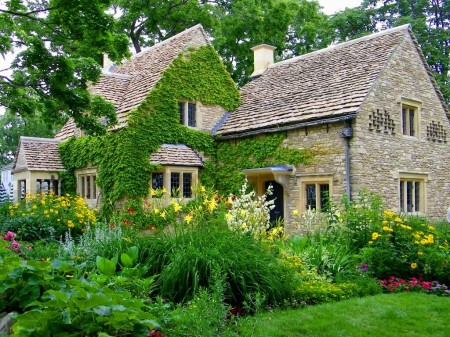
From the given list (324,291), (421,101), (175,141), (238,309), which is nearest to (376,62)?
(421,101)

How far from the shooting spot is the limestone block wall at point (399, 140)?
14.3m

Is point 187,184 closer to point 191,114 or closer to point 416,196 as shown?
point 191,114

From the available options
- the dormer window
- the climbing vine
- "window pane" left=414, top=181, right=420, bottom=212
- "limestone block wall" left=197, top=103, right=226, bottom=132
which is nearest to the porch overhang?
the climbing vine

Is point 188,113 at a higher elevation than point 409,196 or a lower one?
higher

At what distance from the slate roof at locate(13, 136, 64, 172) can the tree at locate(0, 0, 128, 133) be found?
688 cm

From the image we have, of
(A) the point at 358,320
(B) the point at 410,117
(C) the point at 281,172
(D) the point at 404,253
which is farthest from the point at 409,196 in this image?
(A) the point at 358,320

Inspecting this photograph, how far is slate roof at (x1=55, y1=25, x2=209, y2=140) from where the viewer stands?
675 inches

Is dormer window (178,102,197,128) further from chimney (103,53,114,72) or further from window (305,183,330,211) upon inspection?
chimney (103,53,114,72)

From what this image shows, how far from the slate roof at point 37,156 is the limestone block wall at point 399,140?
12.2m

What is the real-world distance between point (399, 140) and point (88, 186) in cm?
1190

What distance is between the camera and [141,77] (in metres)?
18.9

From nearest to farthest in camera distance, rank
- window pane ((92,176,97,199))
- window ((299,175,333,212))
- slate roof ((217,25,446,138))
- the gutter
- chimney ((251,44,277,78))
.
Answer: the gutter
window ((299,175,333,212))
slate roof ((217,25,446,138))
window pane ((92,176,97,199))
chimney ((251,44,277,78))

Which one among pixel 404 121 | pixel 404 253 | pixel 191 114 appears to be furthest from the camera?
pixel 191 114

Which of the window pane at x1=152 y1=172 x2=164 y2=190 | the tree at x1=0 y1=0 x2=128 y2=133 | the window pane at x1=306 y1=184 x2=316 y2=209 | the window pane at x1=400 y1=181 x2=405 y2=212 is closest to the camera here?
the tree at x1=0 y1=0 x2=128 y2=133
